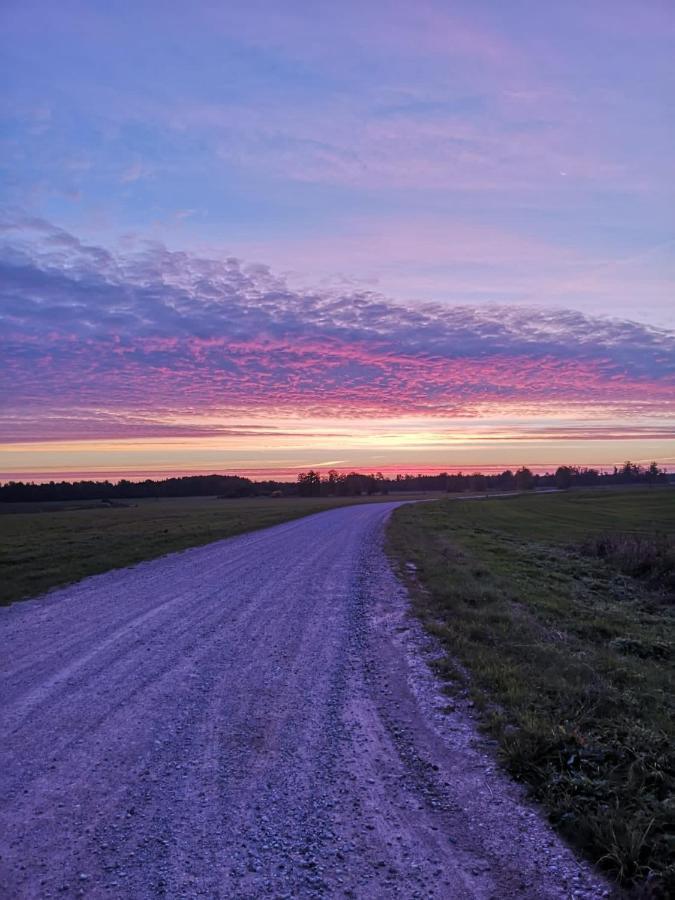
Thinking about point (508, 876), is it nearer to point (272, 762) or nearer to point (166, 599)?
point (272, 762)

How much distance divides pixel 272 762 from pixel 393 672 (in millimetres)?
3029

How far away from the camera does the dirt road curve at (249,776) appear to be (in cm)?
379

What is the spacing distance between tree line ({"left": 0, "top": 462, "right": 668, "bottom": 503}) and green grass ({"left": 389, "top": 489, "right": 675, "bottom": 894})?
11939 cm

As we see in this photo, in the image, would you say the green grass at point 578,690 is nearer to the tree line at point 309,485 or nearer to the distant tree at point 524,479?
the tree line at point 309,485

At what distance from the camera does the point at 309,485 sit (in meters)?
157

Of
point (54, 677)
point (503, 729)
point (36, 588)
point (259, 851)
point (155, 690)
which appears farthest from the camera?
point (36, 588)

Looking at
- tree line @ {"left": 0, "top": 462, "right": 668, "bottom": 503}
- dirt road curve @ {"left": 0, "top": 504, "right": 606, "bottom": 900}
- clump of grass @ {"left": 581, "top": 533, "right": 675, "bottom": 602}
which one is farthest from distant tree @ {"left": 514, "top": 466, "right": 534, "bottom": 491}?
dirt road curve @ {"left": 0, "top": 504, "right": 606, "bottom": 900}

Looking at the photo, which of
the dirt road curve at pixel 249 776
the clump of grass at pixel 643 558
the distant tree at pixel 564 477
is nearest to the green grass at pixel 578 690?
the dirt road curve at pixel 249 776

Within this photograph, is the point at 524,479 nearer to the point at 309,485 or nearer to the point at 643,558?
the point at 309,485

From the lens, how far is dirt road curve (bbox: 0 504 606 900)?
12.4 feet

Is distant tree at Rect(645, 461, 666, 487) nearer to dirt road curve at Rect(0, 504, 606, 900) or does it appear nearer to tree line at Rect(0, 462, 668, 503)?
tree line at Rect(0, 462, 668, 503)

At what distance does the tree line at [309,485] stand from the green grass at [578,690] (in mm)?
119395

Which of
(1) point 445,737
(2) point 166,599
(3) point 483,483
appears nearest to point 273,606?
(2) point 166,599

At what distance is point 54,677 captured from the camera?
786 cm
